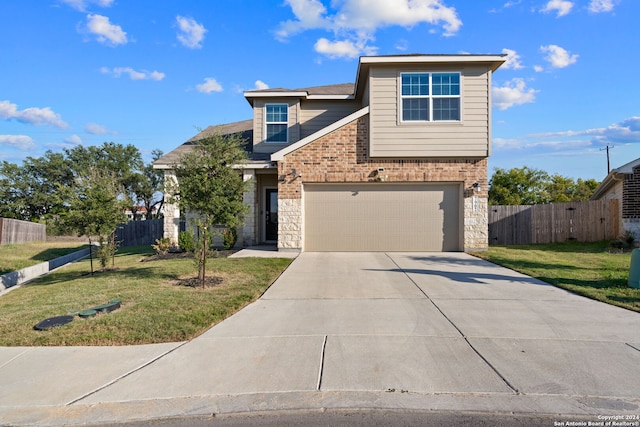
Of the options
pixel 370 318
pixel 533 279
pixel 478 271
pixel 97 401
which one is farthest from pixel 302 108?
pixel 97 401

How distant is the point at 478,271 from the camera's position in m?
11.0

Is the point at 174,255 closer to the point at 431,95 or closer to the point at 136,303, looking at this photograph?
the point at 136,303

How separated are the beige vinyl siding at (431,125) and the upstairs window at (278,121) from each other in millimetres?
4591

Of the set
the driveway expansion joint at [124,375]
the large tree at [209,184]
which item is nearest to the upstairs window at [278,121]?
the large tree at [209,184]

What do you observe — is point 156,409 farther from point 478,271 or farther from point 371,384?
point 478,271

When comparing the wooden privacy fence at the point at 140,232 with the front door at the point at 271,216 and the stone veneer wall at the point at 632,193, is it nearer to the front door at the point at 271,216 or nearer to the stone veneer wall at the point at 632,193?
the front door at the point at 271,216

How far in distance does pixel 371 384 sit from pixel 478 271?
7.46 metres

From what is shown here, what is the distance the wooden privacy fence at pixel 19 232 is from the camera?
74.5 feet

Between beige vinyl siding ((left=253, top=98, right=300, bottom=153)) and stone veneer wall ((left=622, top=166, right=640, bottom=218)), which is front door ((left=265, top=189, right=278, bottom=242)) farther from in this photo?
stone veneer wall ((left=622, top=166, right=640, bottom=218))

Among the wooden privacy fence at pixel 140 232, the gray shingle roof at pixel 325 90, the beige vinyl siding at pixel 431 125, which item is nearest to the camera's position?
the beige vinyl siding at pixel 431 125

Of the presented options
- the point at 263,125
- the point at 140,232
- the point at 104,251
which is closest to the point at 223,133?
the point at 263,125

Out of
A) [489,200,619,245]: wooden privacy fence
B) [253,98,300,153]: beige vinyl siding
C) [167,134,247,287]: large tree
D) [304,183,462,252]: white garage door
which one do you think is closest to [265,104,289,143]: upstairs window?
[253,98,300,153]: beige vinyl siding

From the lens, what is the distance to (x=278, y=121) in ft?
58.5

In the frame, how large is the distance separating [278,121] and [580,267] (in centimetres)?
1190
